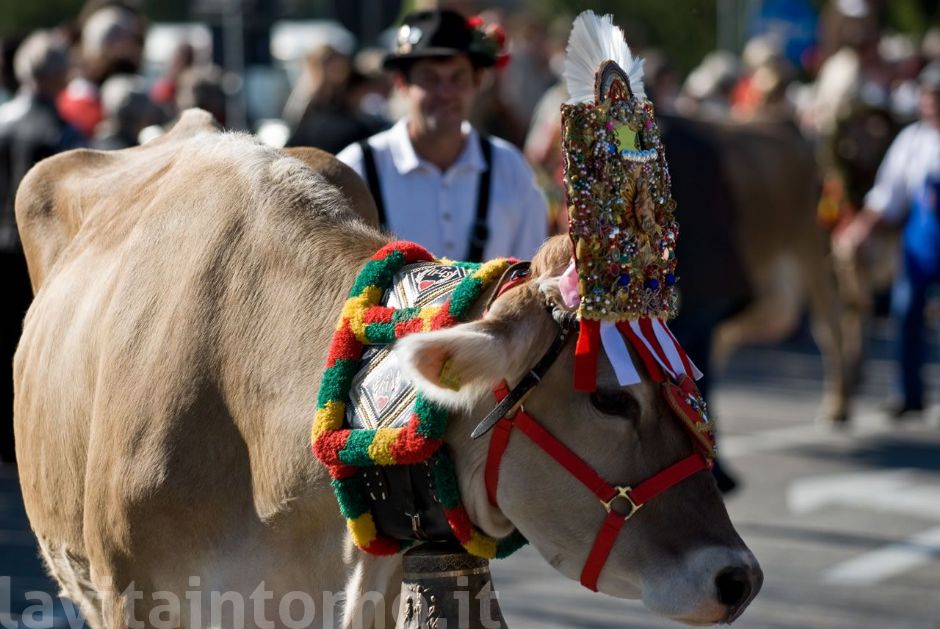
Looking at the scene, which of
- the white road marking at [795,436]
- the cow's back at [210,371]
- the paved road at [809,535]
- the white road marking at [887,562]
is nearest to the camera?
the cow's back at [210,371]

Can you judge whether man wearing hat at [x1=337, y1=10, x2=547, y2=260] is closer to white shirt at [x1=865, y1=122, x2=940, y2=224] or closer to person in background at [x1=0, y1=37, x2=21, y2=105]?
person in background at [x1=0, y1=37, x2=21, y2=105]

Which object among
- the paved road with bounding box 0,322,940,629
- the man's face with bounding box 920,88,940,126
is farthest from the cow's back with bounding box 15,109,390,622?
the man's face with bounding box 920,88,940,126

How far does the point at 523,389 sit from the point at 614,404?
19 centimetres

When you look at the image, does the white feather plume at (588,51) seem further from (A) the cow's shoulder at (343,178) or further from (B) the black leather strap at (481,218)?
(B) the black leather strap at (481,218)

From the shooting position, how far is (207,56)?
1542cm

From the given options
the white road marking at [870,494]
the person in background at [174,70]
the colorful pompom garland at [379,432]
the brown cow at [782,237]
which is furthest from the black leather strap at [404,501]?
the person in background at [174,70]

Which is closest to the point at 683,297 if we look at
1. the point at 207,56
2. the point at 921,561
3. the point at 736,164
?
the point at 736,164

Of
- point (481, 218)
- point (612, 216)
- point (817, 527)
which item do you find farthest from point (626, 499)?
point (817, 527)

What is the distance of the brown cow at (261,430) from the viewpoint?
10.4ft

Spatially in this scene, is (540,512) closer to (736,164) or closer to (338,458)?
(338,458)

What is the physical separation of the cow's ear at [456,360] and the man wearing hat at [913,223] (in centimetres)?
870

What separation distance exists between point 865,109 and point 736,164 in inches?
119

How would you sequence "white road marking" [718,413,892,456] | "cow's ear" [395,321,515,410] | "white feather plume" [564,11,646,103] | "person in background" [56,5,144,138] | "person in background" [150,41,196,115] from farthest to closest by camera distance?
1. "person in background" [150,41,196,115]
2. "white road marking" [718,413,892,456]
3. "person in background" [56,5,144,138]
4. "white feather plume" [564,11,646,103]
5. "cow's ear" [395,321,515,410]

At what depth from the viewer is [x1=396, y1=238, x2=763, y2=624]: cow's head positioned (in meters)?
3.12
